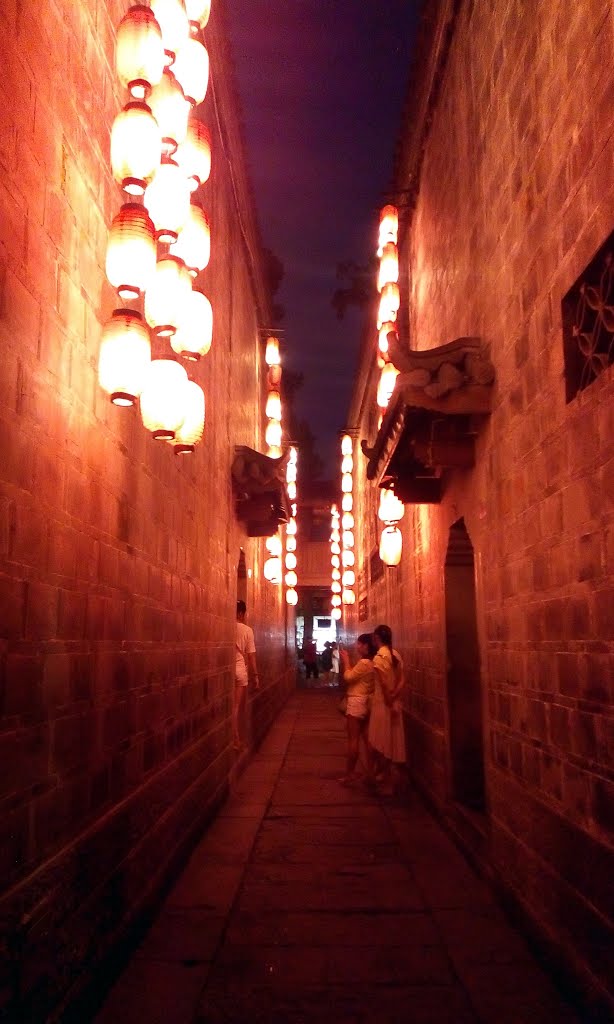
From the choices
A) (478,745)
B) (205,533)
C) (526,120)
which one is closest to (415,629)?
(478,745)

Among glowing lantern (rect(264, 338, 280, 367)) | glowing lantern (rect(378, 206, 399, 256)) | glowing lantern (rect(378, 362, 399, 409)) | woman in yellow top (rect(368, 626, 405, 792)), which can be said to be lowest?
woman in yellow top (rect(368, 626, 405, 792))

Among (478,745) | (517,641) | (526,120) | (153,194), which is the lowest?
(478,745)

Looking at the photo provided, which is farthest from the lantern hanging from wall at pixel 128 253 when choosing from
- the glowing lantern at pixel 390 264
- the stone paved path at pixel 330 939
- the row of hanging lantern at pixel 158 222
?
the glowing lantern at pixel 390 264

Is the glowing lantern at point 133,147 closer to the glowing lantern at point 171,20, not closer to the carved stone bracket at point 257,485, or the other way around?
the glowing lantern at point 171,20

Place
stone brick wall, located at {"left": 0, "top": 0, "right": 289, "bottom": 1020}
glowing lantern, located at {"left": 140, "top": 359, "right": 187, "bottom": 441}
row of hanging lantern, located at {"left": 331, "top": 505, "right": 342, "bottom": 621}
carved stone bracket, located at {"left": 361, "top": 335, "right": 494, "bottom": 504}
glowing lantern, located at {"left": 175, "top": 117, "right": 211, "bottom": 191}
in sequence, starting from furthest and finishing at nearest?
row of hanging lantern, located at {"left": 331, "top": 505, "right": 342, "bottom": 621}
carved stone bracket, located at {"left": 361, "top": 335, "right": 494, "bottom": 504}
glowing lantern, located at {"left": 175, "top": 117, "right": 211, "bottom": 191}
glowing lantern, located at {"left": 140, "top": 359, "right": 187, "bottom": 441}
stone brick wall, located at {"left": 0, "top": 0, "right": 289, "bottom": 1020}

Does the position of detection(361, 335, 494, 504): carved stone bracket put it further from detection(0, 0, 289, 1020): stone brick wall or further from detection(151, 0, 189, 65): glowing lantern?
detection(151, 0, 189, 65): glowing lantern

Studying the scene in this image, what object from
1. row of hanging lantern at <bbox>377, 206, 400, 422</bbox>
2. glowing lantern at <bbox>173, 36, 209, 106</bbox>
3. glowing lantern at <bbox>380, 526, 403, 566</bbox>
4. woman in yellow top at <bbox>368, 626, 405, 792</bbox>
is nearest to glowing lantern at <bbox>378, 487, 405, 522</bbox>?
glowing lantern at <bbox>380, 526, 403, 566</bbox>

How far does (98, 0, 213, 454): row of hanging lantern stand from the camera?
14.9 feet

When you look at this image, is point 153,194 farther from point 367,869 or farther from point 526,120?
point 367,869

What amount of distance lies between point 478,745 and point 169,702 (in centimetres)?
339

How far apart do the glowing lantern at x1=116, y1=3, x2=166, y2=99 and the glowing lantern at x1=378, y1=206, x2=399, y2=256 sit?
7.01 metres

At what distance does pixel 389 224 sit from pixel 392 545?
477cm

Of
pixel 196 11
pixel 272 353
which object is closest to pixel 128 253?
pixel 196 11

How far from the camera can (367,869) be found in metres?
7.04
